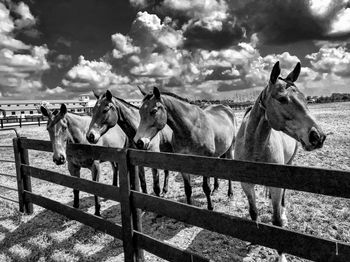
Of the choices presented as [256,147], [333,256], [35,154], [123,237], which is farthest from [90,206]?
[35,154]

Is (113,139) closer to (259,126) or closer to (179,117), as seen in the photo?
(179,117)

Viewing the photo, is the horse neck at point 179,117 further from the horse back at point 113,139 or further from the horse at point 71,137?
the horse back at point 113,139

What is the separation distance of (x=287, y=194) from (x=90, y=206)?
4.81m

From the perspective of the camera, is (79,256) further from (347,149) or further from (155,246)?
(347,149)

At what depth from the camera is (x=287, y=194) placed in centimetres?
614

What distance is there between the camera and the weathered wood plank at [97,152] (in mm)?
3338

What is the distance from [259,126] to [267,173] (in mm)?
1544

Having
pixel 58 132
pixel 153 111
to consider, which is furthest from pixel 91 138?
pixel 153 111

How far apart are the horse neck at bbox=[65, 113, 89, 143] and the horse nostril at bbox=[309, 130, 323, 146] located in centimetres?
448

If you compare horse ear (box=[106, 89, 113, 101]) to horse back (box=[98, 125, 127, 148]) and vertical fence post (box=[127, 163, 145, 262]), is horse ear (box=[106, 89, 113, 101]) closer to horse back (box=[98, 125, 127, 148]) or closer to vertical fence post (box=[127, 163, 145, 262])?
horse back (box=[98, 125, 127, 148])

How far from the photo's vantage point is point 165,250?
9.27ft

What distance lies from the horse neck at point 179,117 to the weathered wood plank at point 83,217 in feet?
6.90

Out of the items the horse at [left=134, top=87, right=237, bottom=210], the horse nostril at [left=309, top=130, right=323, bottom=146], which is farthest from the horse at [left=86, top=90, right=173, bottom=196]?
the horse nostril at [left=309, top=130, right=323, bottom=146]

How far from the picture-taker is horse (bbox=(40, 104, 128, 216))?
4.69 m
